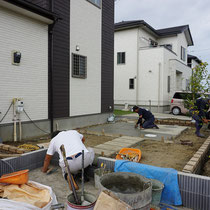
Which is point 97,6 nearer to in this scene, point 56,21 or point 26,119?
point 56,21

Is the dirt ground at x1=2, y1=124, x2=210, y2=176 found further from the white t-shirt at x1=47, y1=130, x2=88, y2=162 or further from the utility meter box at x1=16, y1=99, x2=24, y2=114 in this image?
the white t-shirt at x1=47, y1=130, x2=88, y2=162

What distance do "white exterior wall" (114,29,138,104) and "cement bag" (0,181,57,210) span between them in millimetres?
15654

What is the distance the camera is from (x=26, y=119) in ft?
22.9

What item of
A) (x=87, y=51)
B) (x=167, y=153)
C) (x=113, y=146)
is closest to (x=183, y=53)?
(x=87, y=51)

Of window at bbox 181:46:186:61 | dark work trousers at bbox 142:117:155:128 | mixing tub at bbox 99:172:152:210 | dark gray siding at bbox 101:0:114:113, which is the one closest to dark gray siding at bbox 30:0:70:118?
dark gray siding at bbox 101:0:114:113

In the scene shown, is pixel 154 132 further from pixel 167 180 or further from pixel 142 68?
pixel 142 68

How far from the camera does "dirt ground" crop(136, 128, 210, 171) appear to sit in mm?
4332

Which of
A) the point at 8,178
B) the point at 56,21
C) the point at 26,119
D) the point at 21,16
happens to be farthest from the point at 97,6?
the point at 8,178

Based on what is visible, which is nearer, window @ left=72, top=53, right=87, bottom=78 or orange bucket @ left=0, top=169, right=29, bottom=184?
orange bucket @ left=0, top=169, right=29, bottom=184

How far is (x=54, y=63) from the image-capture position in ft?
26.1

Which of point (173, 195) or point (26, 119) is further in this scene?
point (26, 119)

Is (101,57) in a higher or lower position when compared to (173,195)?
higher

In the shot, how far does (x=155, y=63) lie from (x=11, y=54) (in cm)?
1308

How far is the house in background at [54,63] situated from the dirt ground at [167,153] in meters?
3.98
